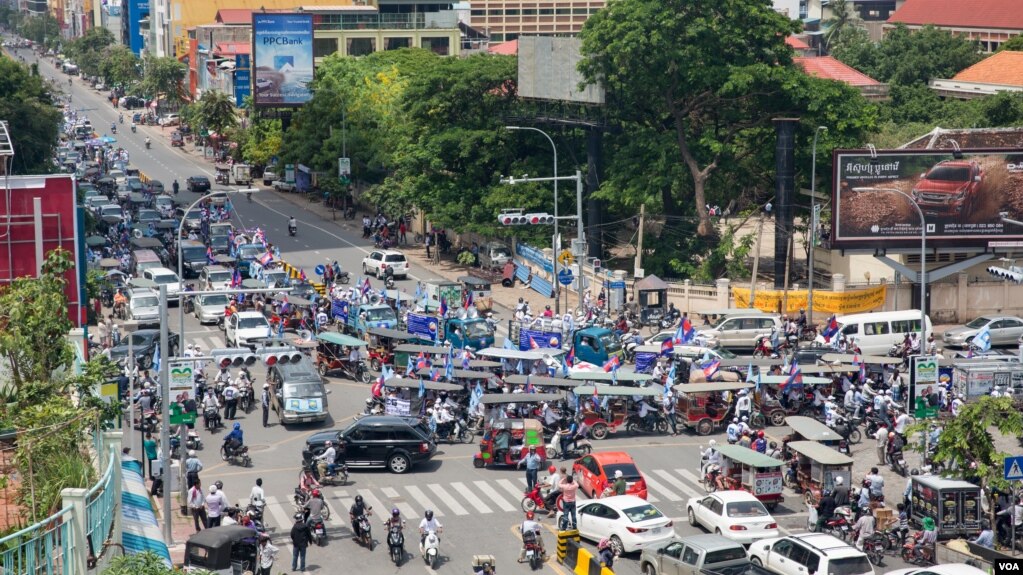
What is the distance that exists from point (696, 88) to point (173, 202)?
116 ft

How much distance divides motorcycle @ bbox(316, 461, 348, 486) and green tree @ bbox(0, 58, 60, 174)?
42.5 meters

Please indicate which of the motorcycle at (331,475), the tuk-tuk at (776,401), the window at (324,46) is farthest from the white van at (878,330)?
the window at (324,46)

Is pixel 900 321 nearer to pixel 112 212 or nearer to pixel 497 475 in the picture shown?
pixel 497 475

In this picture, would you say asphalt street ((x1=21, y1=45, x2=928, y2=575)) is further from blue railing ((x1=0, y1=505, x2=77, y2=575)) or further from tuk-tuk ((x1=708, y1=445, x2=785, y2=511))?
blue railing ((x1=0, y1=505, x2=77, y2=575))

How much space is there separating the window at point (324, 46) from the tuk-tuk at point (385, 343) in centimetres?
7315

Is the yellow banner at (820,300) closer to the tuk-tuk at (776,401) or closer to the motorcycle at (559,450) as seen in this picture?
the tuk-tuk at (776,401)

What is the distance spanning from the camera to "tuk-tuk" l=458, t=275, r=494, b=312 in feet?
190

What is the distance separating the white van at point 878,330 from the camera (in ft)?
166

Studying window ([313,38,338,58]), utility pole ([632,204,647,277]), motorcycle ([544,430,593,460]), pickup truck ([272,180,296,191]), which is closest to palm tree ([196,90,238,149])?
window ([313,38,338,58])

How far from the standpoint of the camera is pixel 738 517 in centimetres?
3169

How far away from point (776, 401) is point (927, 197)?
16.4 metres

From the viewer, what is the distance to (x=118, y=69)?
168 metres

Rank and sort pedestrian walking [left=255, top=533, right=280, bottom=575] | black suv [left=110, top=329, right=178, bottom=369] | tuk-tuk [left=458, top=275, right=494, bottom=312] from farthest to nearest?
tuk-tuk [left=458, top=275, right=494, bottom=312] → black suv [left=110, top=329, right=178, bottom=369] → pedestrian walking [left=255, top=533, right=280, bottom=575]

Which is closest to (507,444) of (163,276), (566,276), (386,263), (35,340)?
(35,340)
